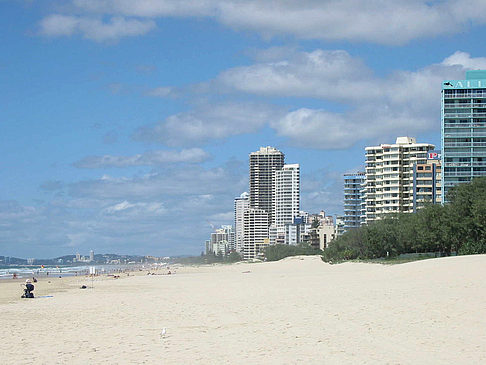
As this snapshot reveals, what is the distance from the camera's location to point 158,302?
96.9 ft

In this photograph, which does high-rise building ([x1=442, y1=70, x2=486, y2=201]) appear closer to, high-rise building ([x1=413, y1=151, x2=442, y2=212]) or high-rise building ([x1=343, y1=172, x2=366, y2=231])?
high-rise building ([x1=413, y1=151, x2=442, y2=212])

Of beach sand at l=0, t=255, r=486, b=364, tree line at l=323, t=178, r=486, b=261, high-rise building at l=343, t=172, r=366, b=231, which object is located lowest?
beach sand at l=0, t=255, r=486, b=364

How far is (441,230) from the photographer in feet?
195

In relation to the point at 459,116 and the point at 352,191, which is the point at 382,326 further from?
the point at 352,191

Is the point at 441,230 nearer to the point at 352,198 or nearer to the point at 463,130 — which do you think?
the point at 463,130

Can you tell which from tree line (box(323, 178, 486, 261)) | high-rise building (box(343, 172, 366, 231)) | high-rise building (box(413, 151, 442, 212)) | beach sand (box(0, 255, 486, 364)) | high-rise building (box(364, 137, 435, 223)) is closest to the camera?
beach sand (box(0, 255, 486, 364))

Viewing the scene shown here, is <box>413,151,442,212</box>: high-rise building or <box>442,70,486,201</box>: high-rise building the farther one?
<box>413,151,442,212</box>: high-rise building

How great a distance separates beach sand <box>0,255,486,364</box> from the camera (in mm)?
14445

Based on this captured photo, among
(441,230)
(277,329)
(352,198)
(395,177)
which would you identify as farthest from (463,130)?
(277,329)

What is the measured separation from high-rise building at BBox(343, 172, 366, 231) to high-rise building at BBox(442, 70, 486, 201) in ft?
209

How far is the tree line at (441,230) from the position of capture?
5469 centimetres

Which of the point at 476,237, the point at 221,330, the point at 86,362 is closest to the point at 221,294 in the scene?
the point at 221,330

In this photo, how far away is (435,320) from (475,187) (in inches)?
1706

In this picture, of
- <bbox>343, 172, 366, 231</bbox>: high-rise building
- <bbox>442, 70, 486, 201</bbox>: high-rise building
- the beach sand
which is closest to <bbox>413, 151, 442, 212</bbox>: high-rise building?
<bbox>442, 70, 486, 201</bbox>: high-rise building
